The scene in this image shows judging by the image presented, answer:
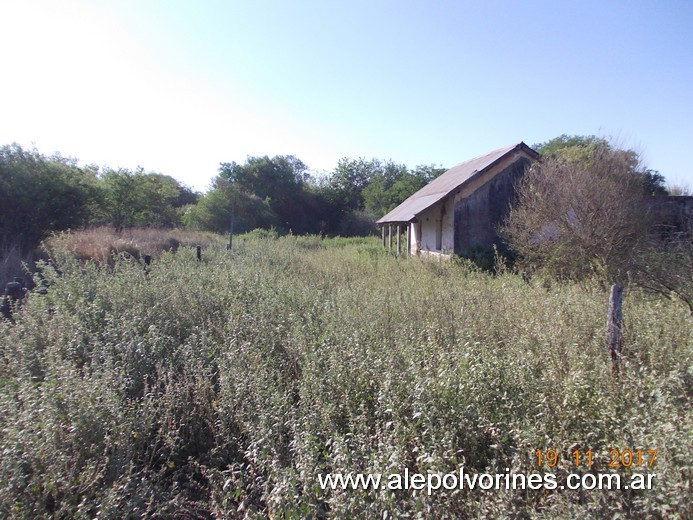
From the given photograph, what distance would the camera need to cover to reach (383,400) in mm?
2582

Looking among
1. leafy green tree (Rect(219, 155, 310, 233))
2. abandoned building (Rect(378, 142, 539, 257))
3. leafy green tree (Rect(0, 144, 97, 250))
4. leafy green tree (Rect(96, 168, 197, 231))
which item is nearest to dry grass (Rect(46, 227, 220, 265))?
leafy green tree (Rect(0, 144, 97, 250))

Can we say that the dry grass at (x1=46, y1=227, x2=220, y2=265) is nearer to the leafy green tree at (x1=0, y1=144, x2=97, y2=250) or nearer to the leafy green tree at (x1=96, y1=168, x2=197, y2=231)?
the leafy green tree at (x1=0, y1=144, x2=97, y2=250)

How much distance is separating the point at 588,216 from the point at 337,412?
7970 millimetres

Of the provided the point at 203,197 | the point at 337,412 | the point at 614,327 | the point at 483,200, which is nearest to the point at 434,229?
the point at 483,200

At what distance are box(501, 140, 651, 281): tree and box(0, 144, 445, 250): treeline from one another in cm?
1521

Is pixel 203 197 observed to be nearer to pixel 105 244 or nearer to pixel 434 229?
pixel 105 244

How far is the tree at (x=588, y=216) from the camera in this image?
325 inches

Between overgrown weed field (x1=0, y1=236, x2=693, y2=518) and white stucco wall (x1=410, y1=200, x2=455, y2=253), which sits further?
white stucco wall (x1=410, y1=200, x2=455, y2=253)

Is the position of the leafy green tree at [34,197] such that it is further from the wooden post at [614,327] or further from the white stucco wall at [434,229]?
the wooden post at [614,327]

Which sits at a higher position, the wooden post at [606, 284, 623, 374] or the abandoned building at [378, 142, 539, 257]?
the abandoned building at [378, 142, 539, 257]

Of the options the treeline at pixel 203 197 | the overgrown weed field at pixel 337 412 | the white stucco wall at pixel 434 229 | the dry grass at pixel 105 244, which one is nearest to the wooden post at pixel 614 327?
the overgrown weed field at pixel 337 412

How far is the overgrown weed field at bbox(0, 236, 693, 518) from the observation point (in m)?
1.96

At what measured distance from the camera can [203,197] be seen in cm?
3050

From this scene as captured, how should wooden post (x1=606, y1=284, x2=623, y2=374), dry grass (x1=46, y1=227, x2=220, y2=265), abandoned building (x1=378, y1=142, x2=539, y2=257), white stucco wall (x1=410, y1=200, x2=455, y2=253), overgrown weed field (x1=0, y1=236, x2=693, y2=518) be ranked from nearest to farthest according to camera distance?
overgrown weed field (x1=0, y1=236, x2=693, y2=518)
wooden post (x1=606, y1=284, x2=623, y2=374)
dry grass (x1=46, y1=227, x2=220, y2=265)
abandoned building (x1=378, y1=142, x2=539, y2=257)
white stucco wall (x1=410, y1=200, x2=455, y2=253)
